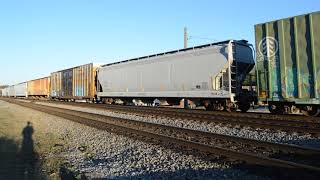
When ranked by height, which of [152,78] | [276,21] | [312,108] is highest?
[276,21]

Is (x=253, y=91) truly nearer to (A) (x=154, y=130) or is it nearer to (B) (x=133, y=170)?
(A) (x=154, y=130)

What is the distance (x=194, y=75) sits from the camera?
20578 mm

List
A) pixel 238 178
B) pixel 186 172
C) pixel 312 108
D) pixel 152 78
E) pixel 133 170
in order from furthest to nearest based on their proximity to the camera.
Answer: pixel 152 78
pixel 312 108
pixel 133 170
pixel 186 172
pixel 238 178

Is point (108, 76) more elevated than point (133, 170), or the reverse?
point (108, 76)

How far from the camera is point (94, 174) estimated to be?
24.3 ft

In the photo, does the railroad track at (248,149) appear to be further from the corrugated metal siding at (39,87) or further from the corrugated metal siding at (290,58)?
the corrugated metal siding at (39,87)

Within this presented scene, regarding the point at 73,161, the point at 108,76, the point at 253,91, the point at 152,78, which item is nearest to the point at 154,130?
the point at 73,161

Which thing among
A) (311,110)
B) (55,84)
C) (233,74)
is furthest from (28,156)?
(55,84)

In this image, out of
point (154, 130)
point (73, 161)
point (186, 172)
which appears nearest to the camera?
point (186, 172)

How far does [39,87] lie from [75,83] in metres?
25.1

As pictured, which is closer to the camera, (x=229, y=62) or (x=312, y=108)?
(x=312, y=108)

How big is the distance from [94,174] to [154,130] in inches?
241

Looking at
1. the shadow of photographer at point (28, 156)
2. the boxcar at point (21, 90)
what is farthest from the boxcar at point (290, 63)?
the boxcar at point (21, 90)

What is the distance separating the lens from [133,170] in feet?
24.9
